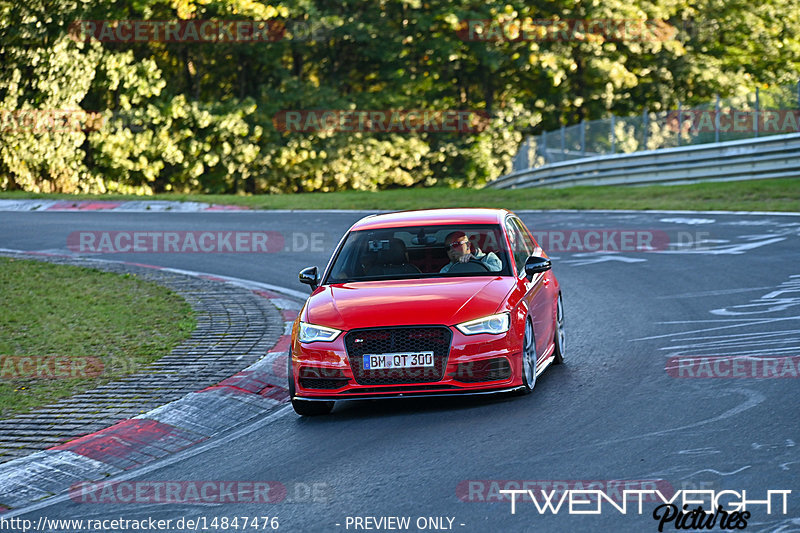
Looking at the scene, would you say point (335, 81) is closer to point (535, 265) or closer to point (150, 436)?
point (535, 265)

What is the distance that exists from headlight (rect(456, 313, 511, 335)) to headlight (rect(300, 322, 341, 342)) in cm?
91

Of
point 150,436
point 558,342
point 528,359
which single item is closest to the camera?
point 150,436

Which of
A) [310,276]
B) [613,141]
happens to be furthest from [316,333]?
[613,141]

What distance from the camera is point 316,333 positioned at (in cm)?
861

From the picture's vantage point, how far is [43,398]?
359 inches

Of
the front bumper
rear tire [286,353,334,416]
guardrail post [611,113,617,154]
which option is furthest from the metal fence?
rear tire [286,353,334,416]

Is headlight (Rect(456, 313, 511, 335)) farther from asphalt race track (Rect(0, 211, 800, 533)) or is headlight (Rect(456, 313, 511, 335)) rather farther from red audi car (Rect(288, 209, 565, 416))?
asphalt race track (Rect(0, 211, 800, 533))

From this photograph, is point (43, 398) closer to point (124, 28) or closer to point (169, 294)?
point (169, 294)

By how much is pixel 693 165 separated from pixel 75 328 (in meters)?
22.2

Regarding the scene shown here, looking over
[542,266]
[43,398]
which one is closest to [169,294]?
[43,398]

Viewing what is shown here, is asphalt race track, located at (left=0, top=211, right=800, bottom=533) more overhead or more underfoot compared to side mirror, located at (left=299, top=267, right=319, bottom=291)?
more underfoot

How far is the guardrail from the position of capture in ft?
94.2
